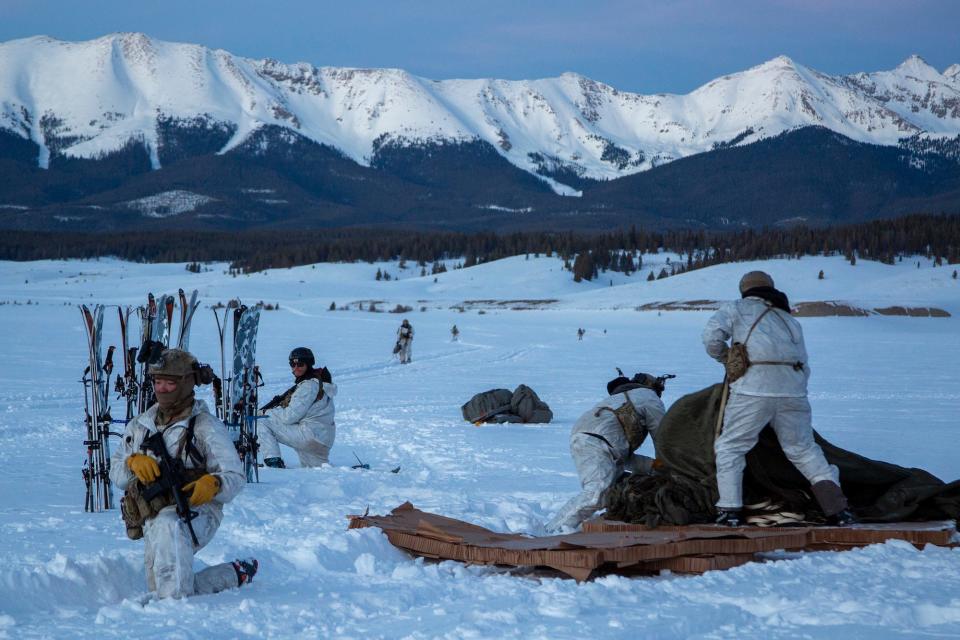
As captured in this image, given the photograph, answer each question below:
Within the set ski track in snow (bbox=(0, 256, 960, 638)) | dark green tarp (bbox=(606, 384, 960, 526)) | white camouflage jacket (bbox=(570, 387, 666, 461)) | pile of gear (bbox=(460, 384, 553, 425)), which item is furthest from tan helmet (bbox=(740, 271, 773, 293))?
pile of gear (bbox=(460, 384, 553, 425))

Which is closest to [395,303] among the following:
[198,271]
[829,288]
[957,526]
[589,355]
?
[829,288]

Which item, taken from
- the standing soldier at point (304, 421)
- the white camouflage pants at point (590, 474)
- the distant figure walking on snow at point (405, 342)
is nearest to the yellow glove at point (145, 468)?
the white camouflage pants at point (590, 474)

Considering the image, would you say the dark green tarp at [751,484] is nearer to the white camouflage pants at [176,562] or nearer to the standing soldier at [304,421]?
the white camouflage pants at [176,562]

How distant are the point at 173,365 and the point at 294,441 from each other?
477 cm

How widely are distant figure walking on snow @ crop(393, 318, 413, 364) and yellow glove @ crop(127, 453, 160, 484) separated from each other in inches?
741

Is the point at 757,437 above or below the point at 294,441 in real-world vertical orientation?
above

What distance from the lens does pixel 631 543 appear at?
541 cm

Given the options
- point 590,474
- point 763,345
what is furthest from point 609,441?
point 763,345

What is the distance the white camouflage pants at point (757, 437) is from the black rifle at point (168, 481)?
2.99 m

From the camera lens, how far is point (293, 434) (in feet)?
32.3

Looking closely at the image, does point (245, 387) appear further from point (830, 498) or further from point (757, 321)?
point (830, 498)

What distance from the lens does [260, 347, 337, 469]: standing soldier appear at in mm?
9773

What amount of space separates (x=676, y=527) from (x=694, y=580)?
1089mm

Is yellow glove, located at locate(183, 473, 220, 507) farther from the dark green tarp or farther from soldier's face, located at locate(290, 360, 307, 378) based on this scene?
soldier's face, located at locate(290, 360, 307, 378)
